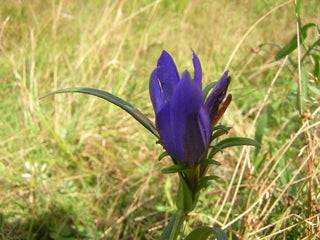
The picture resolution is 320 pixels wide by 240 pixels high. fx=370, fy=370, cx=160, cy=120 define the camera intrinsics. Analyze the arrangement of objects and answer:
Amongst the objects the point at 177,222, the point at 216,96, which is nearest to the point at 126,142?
the point at 177,222

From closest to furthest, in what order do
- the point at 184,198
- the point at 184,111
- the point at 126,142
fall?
the point at 184,111 < the point at 184,198 < the point at 126,142

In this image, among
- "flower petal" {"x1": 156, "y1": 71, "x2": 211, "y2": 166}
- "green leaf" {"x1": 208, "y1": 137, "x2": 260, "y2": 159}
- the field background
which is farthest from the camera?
the field background

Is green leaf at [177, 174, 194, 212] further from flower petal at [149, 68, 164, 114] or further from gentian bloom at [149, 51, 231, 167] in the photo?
flower petal at [149, 68, 164, 114]

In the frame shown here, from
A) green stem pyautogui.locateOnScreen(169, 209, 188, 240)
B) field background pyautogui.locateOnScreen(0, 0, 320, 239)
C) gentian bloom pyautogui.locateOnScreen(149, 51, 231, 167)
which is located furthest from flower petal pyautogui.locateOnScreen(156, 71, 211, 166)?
field background pyautogui.locateOnScreen(0, 0, 320, 239)

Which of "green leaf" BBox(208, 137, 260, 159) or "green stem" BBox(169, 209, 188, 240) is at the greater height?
"green leaf" BBox(208, 137, 260, 159)

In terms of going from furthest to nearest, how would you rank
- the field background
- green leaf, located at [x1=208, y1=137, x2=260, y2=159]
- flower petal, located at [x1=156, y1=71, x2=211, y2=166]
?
the field background → green leaf, located at [x1=208, y1=137, x2=260, y2=159] → flower petal, located at [x1=156, y1=71, x2=211, y2=166]

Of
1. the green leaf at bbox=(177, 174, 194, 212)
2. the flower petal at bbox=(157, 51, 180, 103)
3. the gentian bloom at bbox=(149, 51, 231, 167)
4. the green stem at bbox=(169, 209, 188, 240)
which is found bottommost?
the green stem at bbox=(169, 209, 188, 240)

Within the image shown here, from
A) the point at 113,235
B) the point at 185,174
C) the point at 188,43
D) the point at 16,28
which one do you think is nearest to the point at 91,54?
the point at 16,28

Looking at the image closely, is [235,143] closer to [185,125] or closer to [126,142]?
[185,125]
